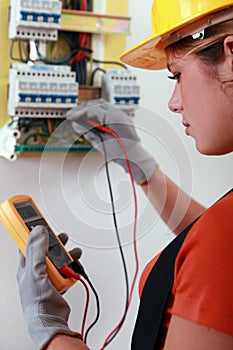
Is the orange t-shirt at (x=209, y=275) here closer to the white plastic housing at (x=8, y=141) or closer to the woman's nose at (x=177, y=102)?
the woman's nose at (x=177, y=102)

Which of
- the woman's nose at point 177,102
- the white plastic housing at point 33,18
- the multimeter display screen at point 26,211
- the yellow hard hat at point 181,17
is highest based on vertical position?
the white plastic housing at point 33,18

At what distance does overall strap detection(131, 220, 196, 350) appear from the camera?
935 millimetres

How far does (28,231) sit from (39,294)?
155 millimetres

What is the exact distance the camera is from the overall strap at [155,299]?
3.07ft

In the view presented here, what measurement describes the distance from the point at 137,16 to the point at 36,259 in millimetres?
851

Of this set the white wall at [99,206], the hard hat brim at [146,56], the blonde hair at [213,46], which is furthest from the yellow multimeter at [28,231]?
the blonde hair at [213,46]

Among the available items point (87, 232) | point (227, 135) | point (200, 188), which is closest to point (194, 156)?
point (200, 188)

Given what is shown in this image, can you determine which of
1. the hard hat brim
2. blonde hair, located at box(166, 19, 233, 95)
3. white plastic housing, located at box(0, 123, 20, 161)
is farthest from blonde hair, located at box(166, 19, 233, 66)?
white plastic housing, located at box(0, 123, 20, 161)

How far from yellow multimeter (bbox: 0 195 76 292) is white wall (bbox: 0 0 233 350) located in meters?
0.17

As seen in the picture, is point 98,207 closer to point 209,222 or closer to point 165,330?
point 165,330

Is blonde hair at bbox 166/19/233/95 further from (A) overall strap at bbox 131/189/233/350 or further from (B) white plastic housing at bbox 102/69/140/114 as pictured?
(B) white plastic housing at bbox 102/69/140/114

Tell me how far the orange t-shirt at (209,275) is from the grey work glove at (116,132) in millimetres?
735

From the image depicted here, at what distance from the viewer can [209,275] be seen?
789 millimetres

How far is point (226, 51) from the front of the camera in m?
0.85
